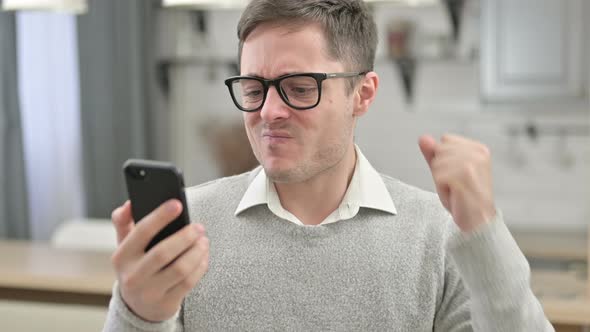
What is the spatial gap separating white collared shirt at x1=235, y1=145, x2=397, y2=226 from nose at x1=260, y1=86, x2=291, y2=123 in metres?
0.20

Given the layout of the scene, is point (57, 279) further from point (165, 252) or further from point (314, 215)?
point (165, 252)

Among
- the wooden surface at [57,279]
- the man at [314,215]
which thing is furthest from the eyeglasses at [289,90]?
the wooden surface at [57,279]

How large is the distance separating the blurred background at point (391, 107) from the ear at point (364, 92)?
2.40 meters

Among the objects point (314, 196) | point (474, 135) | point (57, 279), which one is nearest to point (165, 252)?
point (314, 196)

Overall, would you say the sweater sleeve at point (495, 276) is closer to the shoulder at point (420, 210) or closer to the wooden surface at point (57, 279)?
the shoulder at point (420, 210)

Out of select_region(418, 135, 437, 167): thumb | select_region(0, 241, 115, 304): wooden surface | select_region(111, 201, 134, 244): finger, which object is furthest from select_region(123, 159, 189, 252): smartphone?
select_region(0, 241, 115, 304): wooden surface

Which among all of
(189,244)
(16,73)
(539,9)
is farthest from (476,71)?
(189,244)

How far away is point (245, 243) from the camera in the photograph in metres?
1.55

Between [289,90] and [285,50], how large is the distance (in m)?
0.07

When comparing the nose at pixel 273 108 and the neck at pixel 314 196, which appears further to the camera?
the neck at pixel 314 196

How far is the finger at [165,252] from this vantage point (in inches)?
39.9

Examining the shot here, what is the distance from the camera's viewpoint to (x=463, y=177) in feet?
3.65

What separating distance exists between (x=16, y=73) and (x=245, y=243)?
110 inches

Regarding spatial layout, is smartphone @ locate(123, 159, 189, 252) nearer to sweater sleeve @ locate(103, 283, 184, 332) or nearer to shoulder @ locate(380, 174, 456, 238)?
sweater sleeve @ locate(103, 283, 184, 332)
